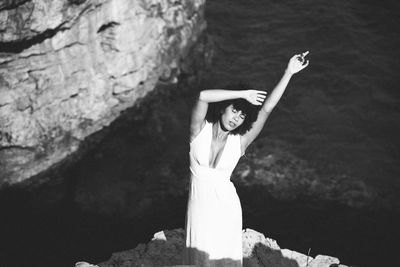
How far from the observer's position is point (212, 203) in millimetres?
5160

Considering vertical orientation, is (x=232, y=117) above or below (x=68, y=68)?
below

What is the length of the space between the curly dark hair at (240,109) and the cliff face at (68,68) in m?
8.47

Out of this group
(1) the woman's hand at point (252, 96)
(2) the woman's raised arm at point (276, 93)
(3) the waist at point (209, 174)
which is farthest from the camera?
(3) the waist at point (209, 174)

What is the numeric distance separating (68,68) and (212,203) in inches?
404

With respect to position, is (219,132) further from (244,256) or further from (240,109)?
(244,256)

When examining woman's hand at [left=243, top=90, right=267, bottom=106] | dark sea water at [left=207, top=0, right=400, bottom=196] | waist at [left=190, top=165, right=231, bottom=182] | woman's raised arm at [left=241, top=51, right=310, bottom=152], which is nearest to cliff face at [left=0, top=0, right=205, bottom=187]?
dark sea water at [left=207, top=0, right=400, bottom=196]

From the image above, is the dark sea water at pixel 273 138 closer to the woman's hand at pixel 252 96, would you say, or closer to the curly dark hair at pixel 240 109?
the curly dark hair at pixel 240 109

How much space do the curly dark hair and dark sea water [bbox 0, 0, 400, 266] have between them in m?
8.34

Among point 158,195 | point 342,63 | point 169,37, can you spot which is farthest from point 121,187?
point 342,63

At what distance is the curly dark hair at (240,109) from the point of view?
4926 mm

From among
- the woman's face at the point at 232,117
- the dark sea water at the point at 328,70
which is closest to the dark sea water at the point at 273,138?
the dark sea water at the point at 328,70

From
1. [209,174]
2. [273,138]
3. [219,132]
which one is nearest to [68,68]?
[273,138]

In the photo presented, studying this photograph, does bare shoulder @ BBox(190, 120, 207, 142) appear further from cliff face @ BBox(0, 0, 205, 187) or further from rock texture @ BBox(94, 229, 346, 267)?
cliff face @ BBox(0, 0, 205, 187)

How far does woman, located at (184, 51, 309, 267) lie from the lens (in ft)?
16.4
